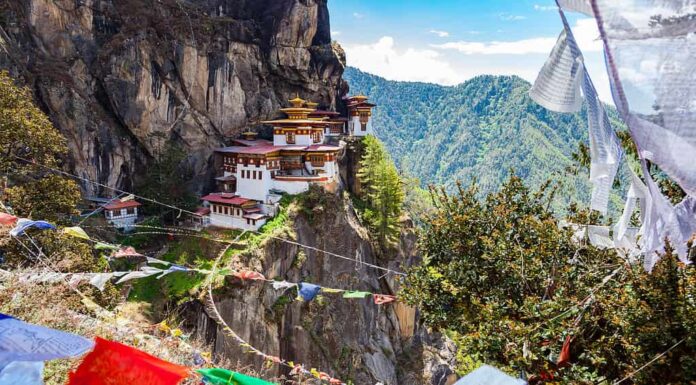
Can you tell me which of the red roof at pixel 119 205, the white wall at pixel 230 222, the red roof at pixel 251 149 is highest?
the red roof at pixel 251 149

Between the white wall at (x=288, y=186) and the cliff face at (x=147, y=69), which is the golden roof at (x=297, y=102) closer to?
the cliff face at (x=147, y=69)

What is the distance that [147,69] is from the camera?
95.3 ft

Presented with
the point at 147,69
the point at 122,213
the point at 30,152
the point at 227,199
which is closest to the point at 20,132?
the point at 30,152

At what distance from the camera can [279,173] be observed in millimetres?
29578

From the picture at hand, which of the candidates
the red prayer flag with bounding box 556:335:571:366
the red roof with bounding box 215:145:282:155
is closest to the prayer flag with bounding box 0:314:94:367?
the red prayer flag with bounding box 556:335:571:366

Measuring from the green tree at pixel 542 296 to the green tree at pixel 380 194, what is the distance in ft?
71.2

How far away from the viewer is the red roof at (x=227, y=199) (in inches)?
1060

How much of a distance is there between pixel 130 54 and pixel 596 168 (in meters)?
29.5

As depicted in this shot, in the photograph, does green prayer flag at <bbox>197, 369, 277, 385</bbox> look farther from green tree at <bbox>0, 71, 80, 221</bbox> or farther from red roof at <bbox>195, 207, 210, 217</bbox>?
red roof at <bbox>195, 207, 210, 217</bbox>

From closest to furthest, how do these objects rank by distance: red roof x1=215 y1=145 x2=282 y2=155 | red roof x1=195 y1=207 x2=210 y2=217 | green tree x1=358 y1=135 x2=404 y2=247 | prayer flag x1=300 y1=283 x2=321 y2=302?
prayer flag x1=300 y1=283 x2=321 y2=302 < red roof x1=195 y1=207 x2=210 y2=217 < red roof x1=215 y1=145 x2=282 y2=155 < green tree x1=358 y1=135 x2=404 y2=247

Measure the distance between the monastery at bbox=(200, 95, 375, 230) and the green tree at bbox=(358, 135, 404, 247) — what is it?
285 centimetres

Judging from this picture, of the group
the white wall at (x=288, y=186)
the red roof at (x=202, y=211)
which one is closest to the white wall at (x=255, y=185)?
the white wall at (x=288, y=186)

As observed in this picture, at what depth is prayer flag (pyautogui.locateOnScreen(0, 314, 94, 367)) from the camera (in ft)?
12.9

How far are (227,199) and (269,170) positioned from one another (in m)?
3.11
